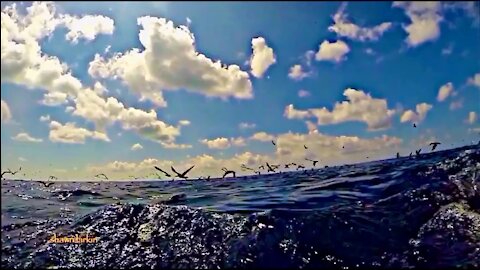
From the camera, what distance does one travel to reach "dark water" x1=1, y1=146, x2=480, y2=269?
11.1 metres

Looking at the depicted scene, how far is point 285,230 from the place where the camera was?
12.1 meters

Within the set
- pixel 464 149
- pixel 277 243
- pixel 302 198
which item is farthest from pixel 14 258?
pixel 464 149

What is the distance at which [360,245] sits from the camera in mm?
11609

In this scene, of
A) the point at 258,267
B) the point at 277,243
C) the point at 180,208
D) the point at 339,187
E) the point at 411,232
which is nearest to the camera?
the point at 258,267

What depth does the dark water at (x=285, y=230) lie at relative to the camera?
11094 millimetres

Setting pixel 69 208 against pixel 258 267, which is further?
pixel 69 208

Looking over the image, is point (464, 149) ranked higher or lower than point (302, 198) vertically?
higher

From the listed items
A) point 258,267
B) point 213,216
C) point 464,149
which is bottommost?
point 258,267

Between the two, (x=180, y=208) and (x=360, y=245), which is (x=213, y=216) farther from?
(x=360, y=245)

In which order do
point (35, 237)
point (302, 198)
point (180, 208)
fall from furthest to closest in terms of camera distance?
1. point (302, 198)
2. point (180, 208)
3. point (35, 237)

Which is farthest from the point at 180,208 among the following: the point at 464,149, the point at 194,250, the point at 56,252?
the point at 464,149

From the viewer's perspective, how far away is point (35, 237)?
13.4m

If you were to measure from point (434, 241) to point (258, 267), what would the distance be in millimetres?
5568

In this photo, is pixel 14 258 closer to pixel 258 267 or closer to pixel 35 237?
pixel 35 237
